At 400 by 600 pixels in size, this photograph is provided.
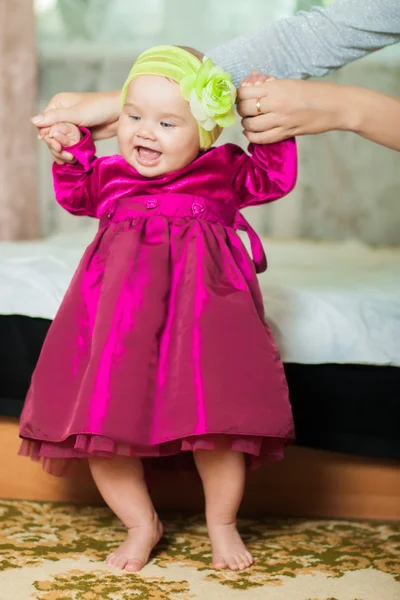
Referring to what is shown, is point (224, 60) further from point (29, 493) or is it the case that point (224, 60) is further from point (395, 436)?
point (29, 493)

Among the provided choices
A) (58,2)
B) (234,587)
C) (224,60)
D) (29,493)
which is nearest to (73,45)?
(58,2)

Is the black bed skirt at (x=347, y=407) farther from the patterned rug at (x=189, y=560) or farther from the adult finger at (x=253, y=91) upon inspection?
the adult finger at (x=253, y=91)

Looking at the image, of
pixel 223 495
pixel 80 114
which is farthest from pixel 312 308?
pixel 80 114

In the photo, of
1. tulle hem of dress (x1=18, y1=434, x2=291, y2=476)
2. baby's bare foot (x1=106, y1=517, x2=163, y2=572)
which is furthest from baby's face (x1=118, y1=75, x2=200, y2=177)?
baby's bare foot (x1=106, y1=517, x2=163, y2=572)

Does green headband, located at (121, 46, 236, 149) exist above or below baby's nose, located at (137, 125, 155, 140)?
above

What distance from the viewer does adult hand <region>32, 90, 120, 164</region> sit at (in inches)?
53.4

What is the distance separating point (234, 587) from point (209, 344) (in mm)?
333

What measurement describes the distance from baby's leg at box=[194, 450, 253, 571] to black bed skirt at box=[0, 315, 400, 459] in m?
0.22

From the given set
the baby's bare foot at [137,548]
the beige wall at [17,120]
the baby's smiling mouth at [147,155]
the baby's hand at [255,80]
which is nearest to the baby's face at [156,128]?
the baby's smiling mouth at [147,155]

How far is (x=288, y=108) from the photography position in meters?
1.27

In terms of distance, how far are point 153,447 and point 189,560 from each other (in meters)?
0.20

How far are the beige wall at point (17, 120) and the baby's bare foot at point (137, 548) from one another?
2005 mm

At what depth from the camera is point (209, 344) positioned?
3.92 feet

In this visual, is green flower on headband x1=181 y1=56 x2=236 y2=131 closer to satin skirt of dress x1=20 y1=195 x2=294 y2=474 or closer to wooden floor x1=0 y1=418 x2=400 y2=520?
satin skirt of dress x1=20 y1=195 x2=294 y2=474
